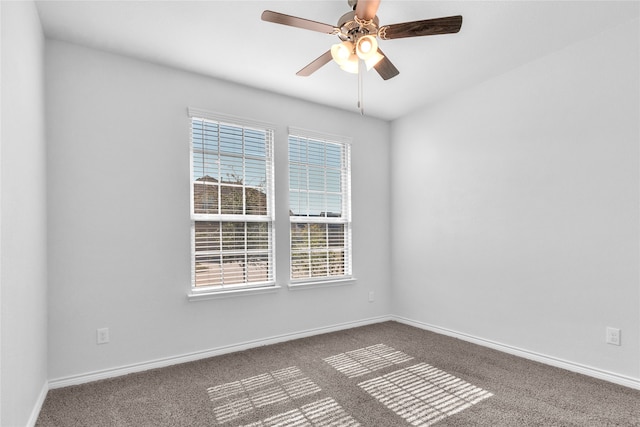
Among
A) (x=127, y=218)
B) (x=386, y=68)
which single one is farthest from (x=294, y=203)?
(x=386, y=68)

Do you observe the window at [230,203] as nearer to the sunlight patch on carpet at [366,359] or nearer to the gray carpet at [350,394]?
the gray carpet at [350,394]

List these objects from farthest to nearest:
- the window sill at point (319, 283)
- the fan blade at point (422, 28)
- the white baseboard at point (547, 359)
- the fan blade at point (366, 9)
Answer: the window sill at point (319, 283)
the white baseboard at point (547, 359)
the fan blade at point (422, 28)
the fan blade at point (366, 9)

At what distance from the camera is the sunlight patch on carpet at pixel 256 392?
2.26 meters

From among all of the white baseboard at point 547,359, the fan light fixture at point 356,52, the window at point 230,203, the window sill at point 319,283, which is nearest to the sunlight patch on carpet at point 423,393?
the white baseboard at point 547,359

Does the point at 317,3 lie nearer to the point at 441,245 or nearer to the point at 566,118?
the point at 566,118

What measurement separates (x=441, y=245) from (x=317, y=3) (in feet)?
9.12

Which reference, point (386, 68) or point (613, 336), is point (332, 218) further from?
point (613, 336)

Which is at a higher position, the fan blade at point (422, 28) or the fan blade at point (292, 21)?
the fan blade at point (292, 21)

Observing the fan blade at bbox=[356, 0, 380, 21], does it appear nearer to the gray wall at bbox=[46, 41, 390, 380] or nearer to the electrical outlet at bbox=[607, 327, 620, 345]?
the gray wall at bbox=[46, 41, 390, 380]

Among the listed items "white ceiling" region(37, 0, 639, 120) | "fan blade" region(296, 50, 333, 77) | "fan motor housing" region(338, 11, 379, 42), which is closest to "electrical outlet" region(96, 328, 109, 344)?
"white ceiling" region(37, 0, 639, 120)

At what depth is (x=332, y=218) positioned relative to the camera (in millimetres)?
4141

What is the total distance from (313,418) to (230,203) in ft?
6.69

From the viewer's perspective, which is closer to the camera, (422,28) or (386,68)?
(422,28)

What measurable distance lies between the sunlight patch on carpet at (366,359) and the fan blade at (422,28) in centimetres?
246
